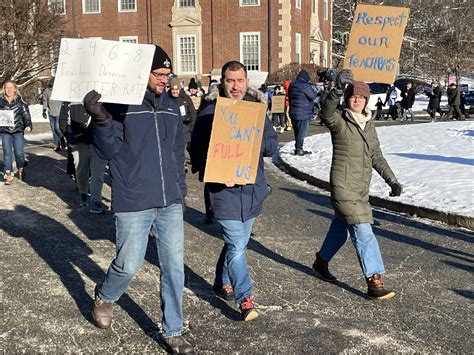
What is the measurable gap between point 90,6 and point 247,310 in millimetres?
40966

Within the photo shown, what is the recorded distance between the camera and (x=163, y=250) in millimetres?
4289

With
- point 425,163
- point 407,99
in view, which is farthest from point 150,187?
point 407,99

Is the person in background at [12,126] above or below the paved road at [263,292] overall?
above

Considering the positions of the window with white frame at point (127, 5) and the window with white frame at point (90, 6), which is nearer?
the window with white frame at point (127, 5)

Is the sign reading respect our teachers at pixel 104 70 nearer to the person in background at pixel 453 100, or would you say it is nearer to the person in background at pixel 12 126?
the person in background at pixel 12 126

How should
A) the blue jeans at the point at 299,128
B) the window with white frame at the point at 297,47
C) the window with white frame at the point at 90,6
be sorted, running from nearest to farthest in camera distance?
1. the blue jeans at the point at 299,128
2. the window with white frame at the point at 297,47
3. the window with white frame at the point at 90,6

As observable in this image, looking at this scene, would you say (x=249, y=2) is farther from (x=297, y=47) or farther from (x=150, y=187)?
(x=150, y=187)

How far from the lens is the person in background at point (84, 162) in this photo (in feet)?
27.9

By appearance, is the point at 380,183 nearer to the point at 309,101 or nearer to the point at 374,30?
the point at 374,30

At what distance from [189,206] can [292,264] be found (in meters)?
3.32

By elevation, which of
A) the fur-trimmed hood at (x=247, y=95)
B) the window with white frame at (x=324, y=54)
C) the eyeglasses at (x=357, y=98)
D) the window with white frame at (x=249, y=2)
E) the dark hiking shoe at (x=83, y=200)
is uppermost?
the window with white frame at (x=249, y=2)

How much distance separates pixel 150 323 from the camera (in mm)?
4828

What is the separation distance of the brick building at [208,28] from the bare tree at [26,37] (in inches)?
422

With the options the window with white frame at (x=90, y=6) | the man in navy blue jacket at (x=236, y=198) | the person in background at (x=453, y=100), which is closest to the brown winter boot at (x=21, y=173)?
the man in navy blue jacket at (x=236, y=198)
